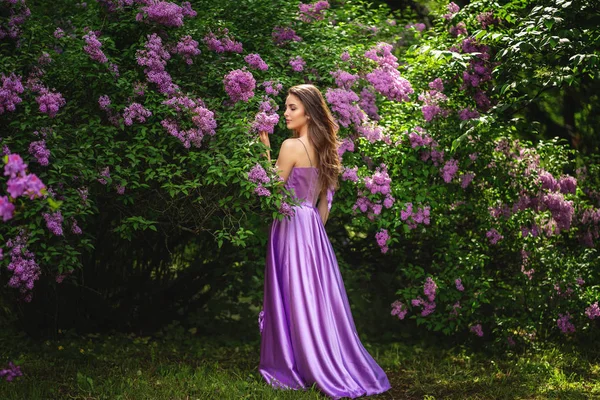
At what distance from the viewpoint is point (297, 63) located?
5.11 meters

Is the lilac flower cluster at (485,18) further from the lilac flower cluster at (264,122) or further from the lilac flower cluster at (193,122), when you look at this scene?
the lilac flower cluster at (193,122)

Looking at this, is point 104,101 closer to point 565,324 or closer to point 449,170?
point 449,170

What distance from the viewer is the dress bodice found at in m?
4.68

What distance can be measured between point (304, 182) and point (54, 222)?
1.61 metres

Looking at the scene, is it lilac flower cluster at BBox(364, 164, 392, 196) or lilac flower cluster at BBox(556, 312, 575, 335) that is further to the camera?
lilac flower cluster at BBox(556, 312, 575, 335)

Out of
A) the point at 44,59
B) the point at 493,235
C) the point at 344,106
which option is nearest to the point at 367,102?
the point at 344,106

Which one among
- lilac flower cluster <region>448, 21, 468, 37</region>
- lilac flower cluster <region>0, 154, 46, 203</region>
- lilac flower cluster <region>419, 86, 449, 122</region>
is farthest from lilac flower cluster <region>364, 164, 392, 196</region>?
lilac flower cluster <region>0, 154, 46, 203</region>

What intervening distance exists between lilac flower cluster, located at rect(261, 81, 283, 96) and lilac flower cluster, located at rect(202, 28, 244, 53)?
360 millimetres

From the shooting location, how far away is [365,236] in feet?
22.6

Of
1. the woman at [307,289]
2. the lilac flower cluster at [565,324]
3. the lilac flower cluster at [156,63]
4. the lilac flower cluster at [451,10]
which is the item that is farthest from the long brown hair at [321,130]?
the lilac flower cluster at [565,324]

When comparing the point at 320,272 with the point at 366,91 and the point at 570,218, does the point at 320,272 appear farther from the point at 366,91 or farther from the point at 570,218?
the point at 570,218

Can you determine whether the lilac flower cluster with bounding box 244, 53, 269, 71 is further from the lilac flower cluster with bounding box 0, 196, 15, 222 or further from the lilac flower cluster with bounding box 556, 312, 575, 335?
the lilac flower cluster with bounding box 556, 312, 575, 335

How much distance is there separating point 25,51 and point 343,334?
8.69 ft

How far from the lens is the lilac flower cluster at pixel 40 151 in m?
3.97
